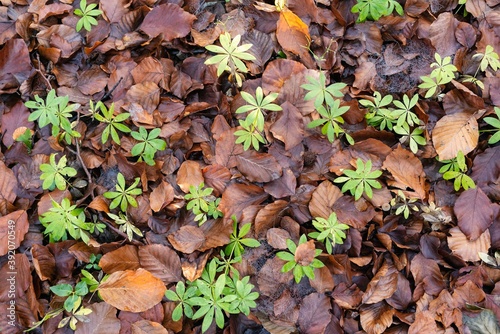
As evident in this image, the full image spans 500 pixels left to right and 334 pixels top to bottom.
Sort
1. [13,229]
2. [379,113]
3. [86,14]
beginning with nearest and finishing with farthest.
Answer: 1. [13,229]
2. [379,113]
3. [86,14]

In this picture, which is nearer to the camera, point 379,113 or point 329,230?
point 329,230

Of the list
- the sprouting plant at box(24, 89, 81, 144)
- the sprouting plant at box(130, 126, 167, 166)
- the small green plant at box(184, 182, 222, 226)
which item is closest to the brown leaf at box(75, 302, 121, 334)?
the small green plant at box(184, 182, 222, 226)

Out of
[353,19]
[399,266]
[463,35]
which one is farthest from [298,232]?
[463,35]

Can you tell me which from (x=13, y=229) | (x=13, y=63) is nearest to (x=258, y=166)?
(x=13, y=229)

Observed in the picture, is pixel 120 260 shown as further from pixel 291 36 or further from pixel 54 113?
pixel 291 36

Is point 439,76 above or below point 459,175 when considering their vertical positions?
above

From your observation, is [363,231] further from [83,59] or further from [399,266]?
[83,59]

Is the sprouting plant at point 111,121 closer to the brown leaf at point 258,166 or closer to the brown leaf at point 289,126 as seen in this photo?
the brown leaf at point 258,166
